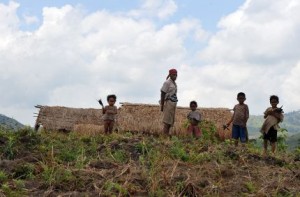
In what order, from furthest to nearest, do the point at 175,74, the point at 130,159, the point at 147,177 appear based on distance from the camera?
1. the point at 175,74
2. the point at 130,159
3. the point at 147,177

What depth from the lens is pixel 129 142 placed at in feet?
24.2

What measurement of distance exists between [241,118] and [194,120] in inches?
60.3

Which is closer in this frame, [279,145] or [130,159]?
[130,159]

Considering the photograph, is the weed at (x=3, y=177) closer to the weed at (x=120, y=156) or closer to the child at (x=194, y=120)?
the weed at (x=120, y=156)

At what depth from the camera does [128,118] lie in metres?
16.6

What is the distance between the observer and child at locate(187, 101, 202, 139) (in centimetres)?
1140

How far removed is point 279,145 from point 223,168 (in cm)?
554

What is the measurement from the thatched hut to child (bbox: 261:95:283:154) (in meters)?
6.27

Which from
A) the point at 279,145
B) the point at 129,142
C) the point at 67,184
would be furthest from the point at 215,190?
the point at 279,145

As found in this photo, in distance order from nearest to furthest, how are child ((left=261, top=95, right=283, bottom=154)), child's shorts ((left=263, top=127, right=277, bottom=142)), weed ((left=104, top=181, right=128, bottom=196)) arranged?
weed ((left=104, top=181, right=128, bottom=196))
child ((left=261, top=95, right=283, bottom=154))
child's shorts ((left=263, top=127, right=277, bottom=142))

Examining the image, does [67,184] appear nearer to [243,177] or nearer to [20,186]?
[20,186]

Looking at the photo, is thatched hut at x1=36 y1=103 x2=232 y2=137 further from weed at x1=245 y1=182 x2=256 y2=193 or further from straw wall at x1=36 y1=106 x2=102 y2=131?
weed at x1=245 y1=182 x2=256 y2=193

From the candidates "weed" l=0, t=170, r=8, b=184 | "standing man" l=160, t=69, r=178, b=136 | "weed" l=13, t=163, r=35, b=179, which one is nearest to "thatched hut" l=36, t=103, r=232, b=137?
"standing man" l=160, t=69, r=178, b=136

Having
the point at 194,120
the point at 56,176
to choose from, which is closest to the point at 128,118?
the point at 194,120
